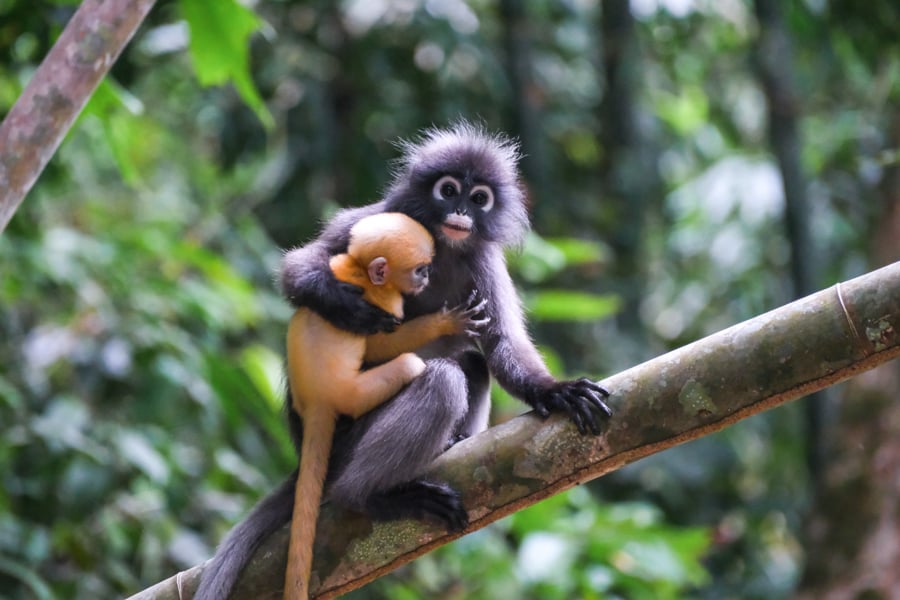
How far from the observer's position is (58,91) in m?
2.98

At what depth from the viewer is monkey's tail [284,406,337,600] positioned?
9.11ft

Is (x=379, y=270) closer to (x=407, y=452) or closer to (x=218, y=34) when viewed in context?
(x=407, y=452)

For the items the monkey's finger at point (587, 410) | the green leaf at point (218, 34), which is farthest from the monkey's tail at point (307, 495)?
the green leaf at point (218, 34)

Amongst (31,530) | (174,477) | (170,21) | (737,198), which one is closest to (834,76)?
(737,198)

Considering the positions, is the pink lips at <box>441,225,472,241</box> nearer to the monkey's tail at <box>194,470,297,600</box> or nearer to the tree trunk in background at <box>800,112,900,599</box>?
the monkey's tail at <box>194,470,297,600</box>

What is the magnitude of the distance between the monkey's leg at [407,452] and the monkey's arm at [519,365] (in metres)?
0.18

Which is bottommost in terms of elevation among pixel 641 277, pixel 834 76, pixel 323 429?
pixel 641 277

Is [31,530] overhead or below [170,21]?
below

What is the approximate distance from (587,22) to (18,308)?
413 centimetres

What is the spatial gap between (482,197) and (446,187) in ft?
0.40

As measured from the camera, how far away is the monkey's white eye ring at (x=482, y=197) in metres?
3.52

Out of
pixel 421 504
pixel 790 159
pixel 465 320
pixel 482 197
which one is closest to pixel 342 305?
pixel 465 320

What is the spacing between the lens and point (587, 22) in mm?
7750

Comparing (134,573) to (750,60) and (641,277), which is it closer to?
(641,277)
